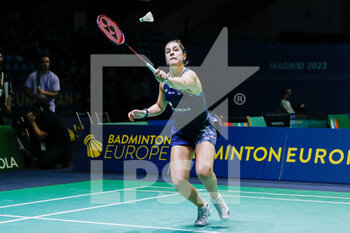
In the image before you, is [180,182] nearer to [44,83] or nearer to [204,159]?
[204,159]

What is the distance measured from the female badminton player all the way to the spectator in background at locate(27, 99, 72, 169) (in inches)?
254

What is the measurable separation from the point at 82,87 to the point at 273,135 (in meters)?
10.4

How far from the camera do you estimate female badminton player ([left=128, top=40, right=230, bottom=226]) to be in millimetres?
6262

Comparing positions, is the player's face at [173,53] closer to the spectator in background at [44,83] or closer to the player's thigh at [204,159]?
the player's thigh at [204,159]

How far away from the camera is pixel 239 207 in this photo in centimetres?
796

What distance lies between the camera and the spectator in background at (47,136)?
41.3 ft

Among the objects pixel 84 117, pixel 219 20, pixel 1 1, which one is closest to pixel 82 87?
pixel 84 117

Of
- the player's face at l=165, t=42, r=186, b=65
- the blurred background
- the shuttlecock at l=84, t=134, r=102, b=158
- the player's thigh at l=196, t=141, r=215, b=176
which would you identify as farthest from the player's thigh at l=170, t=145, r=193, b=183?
the blurred background

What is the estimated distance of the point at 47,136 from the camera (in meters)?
12.7

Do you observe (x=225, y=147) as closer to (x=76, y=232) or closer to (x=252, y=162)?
(x=252, y=162)

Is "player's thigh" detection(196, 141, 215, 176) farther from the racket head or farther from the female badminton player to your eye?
the racket head

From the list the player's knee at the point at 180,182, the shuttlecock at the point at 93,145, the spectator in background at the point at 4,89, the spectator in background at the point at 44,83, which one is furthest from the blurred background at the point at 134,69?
the player's knee at the point at 180,182

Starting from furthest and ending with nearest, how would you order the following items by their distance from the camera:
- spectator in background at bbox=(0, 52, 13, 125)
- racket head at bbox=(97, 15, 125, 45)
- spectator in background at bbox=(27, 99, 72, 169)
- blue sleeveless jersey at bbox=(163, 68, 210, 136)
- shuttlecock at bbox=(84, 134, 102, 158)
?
spectator in background at bbox=(27, 99, 72, 169) < shuttlecock at bbox=(84, 134, 102, 158) < spectator in background at bbox=(0, 52, 13, 125) < blue sleeveless jersey at bbox=(163, 68, 210, 136) < racket head at bbox=(97, 15, 125, 45)

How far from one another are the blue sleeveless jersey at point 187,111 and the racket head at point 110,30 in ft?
2.19
